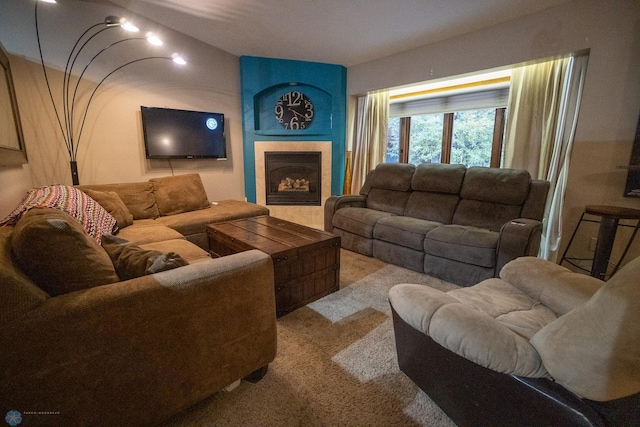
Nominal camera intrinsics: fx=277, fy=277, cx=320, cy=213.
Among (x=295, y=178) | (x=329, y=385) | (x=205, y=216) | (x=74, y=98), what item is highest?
(x=74, y=98)

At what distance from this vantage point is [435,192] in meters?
3.18

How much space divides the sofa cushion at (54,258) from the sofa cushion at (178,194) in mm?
2317

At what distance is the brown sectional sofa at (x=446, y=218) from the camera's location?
225 centimetres

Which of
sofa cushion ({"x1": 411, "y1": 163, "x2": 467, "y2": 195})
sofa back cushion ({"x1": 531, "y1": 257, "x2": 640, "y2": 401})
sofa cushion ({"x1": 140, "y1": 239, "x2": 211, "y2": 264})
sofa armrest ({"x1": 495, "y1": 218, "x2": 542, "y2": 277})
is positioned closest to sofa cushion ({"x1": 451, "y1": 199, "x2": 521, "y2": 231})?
sofa cushion ({"x1": 411, "y1": 163, "x2": 467, "y2": 195})

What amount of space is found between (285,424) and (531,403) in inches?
35.9

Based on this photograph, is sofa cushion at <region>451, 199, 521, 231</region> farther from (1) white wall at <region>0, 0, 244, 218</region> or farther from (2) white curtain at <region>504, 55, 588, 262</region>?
(1) white wall at <region>0, 0, 244, 218</region>

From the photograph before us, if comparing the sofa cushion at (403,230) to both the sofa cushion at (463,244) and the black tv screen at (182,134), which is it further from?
the black tv screen at (182,134)

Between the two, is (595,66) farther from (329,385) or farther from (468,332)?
(329,385)

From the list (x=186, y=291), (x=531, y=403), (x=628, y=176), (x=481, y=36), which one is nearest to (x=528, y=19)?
(x=481, y=36)

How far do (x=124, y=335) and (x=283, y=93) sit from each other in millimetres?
4205

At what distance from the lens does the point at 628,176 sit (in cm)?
236

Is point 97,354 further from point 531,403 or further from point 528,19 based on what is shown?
point 528,19

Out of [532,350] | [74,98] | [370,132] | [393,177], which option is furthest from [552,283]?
[74,98]

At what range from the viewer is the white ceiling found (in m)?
2.66
